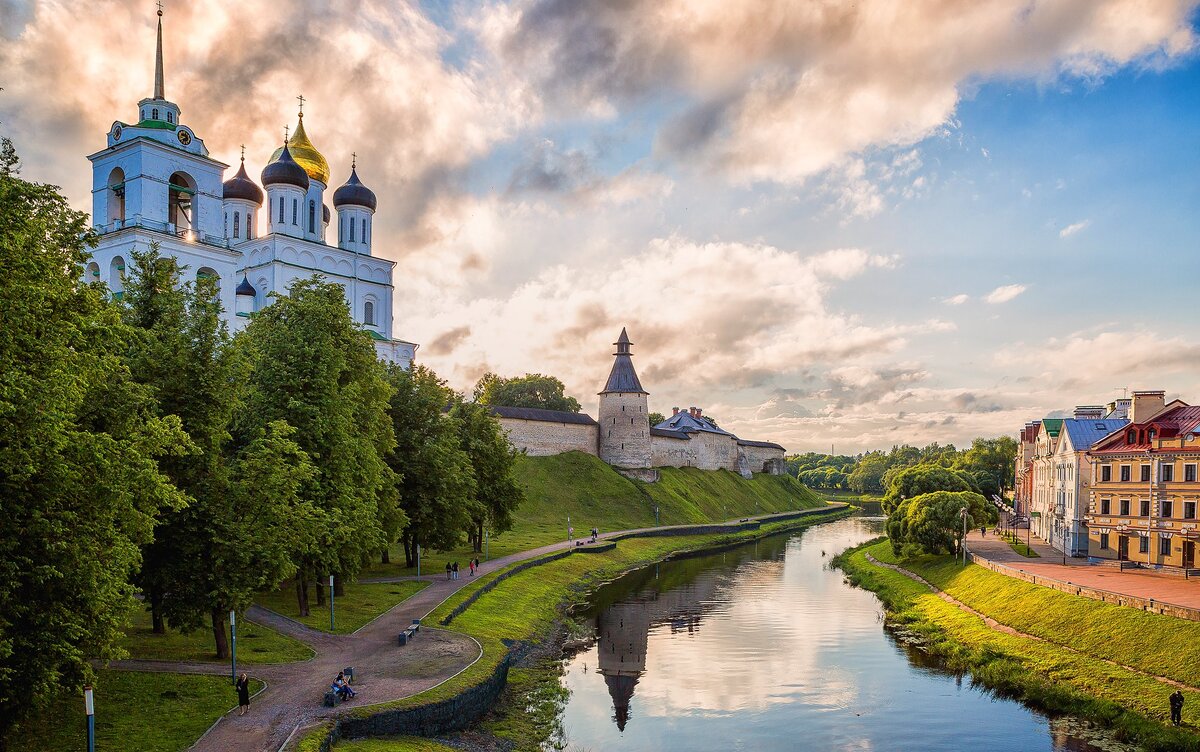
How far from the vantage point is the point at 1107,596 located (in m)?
27.9

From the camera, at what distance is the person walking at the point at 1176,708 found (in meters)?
20.5

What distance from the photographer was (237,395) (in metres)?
20.6

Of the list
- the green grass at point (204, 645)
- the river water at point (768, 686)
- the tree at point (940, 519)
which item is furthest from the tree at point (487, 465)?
the tree at point (940, 519)

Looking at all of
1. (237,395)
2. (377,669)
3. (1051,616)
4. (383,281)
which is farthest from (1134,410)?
(383,281)

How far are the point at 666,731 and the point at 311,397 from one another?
1474 centimetres

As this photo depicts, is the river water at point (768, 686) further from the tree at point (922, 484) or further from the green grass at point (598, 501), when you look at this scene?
the tree at point (922, 484)

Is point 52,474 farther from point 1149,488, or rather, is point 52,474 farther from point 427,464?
point 1149,488

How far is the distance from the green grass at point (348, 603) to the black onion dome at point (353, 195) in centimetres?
4212

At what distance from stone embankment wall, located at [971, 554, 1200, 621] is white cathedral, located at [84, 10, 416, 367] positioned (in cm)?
3505

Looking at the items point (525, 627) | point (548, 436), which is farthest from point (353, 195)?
point (525, 627)

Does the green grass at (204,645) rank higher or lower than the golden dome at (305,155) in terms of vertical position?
lower

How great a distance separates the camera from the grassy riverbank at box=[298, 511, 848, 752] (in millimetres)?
20781

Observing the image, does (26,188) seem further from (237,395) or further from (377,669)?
(377,669)

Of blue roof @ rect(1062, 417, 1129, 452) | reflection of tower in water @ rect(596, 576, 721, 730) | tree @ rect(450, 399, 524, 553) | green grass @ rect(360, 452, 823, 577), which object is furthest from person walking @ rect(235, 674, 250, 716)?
blue roof @ rect(1062, 417, 1129, 452)
